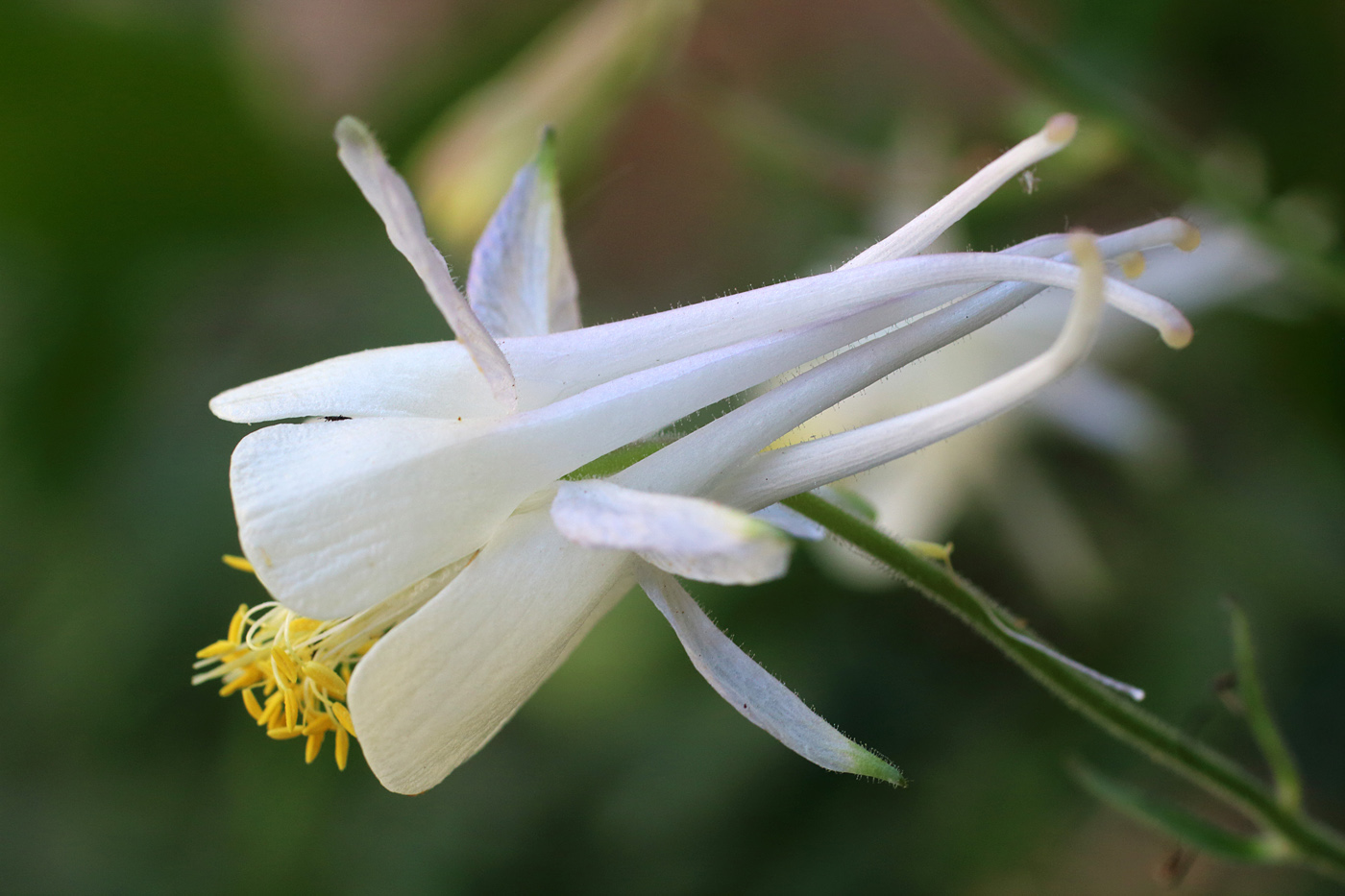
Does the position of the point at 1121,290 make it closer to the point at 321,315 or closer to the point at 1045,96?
the point at 1045,96

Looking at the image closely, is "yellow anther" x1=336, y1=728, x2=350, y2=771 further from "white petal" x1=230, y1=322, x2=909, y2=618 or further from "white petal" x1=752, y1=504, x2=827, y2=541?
"white petal" x1=752, y1=504, x2=827, y2=541

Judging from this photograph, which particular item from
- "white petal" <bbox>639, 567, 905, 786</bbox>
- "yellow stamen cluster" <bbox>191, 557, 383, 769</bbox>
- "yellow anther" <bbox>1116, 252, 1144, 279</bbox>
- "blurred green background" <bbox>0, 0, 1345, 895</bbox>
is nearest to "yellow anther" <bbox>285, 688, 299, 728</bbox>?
"yellow stamen cluster" <bbox>191, 557, 383, 769</bbox>

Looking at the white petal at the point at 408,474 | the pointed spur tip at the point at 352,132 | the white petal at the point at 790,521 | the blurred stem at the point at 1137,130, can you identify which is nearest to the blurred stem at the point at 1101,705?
the white petal at the point at 790,521

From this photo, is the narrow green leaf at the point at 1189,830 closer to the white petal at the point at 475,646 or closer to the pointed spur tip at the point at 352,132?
the white petal at the point at 475,646

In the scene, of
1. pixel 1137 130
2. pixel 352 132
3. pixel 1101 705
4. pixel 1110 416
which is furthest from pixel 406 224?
pixel 1110 416

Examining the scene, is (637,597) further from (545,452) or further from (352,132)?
(352,132)
